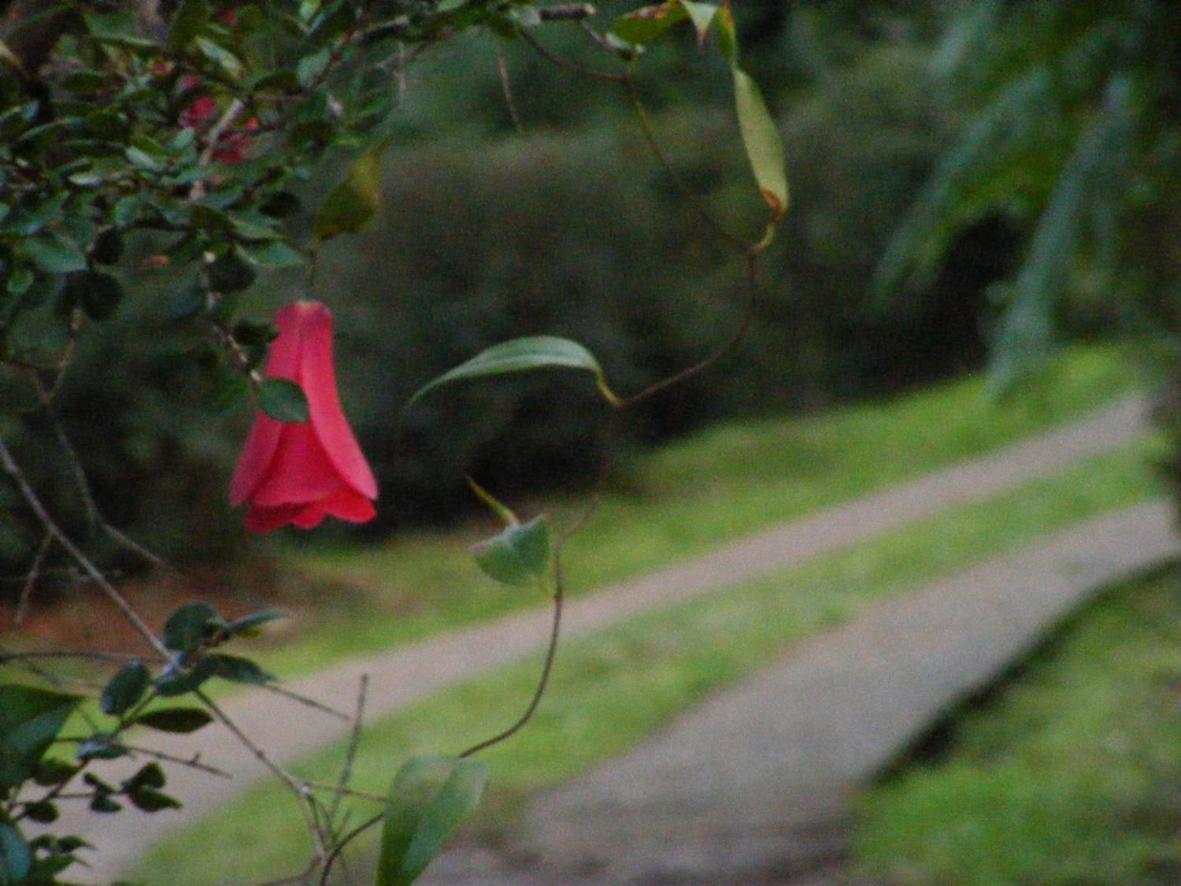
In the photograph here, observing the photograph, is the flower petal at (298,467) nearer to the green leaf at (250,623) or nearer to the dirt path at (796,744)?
the green leaf at (250,623)

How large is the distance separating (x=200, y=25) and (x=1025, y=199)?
14.8 feet

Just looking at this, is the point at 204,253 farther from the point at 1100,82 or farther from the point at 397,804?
the point at 1100,82

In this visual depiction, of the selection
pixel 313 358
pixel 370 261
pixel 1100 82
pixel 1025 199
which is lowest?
pixel 370 261

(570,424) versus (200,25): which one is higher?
(200,25)

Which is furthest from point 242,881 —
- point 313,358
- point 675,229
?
point 675,229

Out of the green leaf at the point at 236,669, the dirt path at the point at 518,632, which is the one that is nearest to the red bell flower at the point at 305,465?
the green leaf at the point at 236,669

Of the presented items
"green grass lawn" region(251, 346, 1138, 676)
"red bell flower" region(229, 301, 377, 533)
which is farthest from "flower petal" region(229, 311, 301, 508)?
"green grass lawn" region(251, 346, 1138, 676)

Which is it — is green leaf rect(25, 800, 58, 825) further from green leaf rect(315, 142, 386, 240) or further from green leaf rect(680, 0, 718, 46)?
green leaf rect(680, 0, 718, 46)

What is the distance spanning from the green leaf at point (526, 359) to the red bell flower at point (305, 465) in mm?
121

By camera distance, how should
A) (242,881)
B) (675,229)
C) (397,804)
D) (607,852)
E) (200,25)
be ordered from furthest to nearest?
(675,229), (607,852), (242,881), (200,25), (397,804)

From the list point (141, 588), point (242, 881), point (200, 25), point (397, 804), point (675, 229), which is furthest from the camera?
point (675, 229)

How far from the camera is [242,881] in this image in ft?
17.9

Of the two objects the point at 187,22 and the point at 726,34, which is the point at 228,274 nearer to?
the point at 187,22

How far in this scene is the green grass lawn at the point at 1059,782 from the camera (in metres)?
5.57
